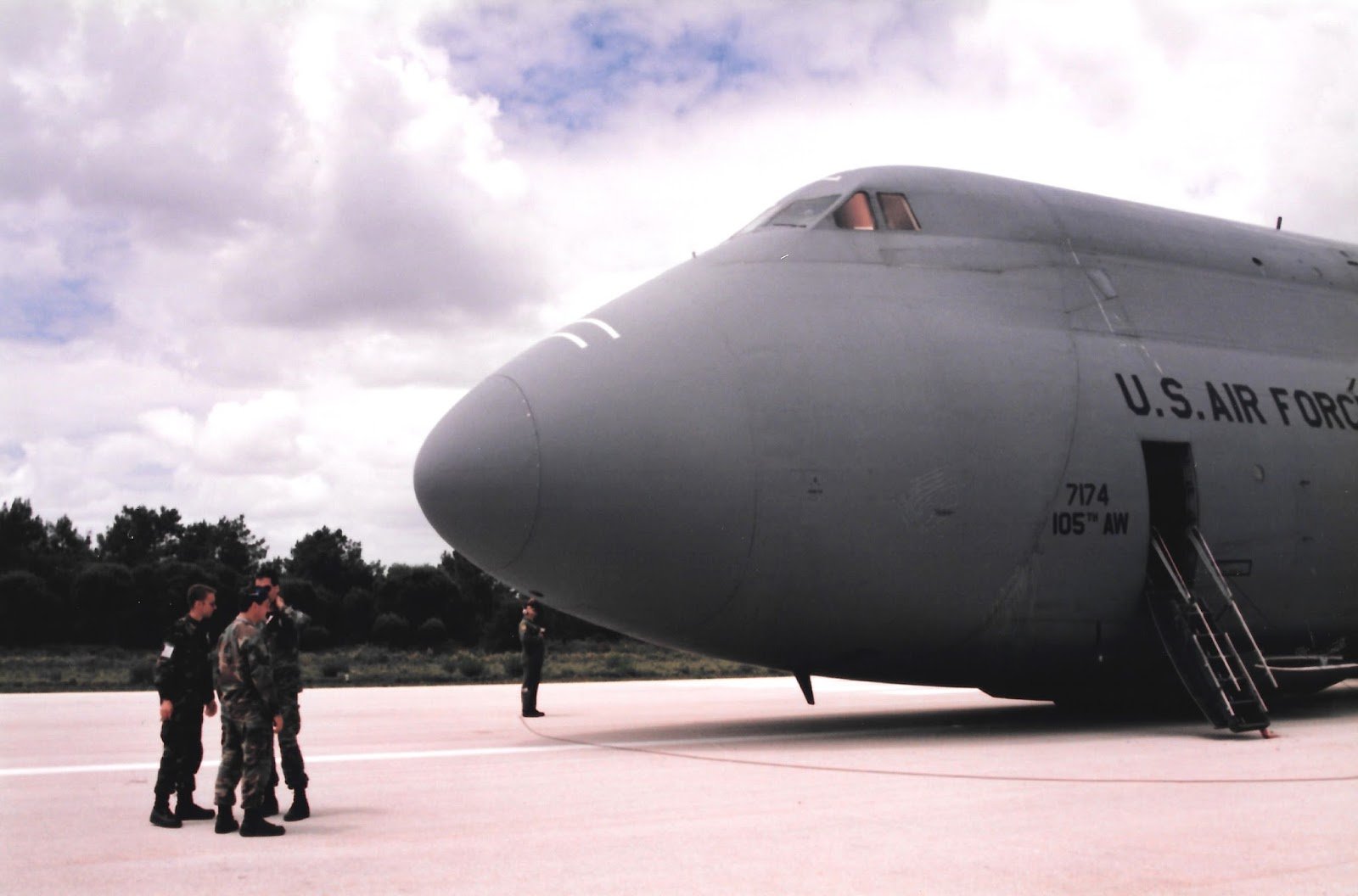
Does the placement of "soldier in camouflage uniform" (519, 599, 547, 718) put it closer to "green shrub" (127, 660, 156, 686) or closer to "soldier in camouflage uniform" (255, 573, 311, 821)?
"soldier in camouflage uniform" (255, 573, 311, 821)

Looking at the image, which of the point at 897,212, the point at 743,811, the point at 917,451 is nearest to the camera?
the point at 743,811

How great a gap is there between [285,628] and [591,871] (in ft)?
10.8

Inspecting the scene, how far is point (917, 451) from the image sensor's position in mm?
12289

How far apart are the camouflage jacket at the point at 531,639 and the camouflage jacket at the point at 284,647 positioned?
8872 millimetres

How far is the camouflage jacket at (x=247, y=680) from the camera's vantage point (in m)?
8.63

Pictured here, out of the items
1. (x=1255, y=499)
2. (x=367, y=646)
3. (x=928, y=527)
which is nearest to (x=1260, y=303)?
(x=1255, y=499)

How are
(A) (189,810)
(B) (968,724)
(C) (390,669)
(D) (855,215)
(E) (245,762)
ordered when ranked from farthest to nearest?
(C) (390,669) → (B) (968,724) → (D) (855,215) → (A) (189,810) → (E) (245,762)

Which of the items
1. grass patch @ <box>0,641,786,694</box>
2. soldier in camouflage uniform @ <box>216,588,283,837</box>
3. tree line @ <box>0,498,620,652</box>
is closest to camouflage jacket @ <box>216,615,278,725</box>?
soldier in camouflage uniform @ <box>216,588,283,837</box>

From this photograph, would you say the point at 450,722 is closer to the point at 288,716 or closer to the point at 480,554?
the point at 480,554

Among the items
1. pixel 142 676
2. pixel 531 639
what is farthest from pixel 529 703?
pixel 142 676

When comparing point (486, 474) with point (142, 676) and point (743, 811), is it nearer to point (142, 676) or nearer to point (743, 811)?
point (743, 811)

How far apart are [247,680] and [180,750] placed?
0.80 meters

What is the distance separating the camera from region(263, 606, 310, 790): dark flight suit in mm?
8867

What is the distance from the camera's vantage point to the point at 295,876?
6.79m
